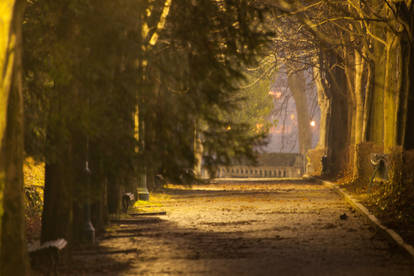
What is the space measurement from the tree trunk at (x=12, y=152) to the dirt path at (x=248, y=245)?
5.01ft

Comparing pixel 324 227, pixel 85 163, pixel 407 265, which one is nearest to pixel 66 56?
pixel 85 163

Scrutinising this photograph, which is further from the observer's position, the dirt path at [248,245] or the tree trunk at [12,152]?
the dirt path at [248,245]

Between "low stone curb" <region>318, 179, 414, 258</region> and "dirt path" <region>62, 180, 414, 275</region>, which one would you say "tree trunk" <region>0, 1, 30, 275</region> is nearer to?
"dirt path" <region>62, 180, 414, 275</region>

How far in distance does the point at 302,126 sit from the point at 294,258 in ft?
186

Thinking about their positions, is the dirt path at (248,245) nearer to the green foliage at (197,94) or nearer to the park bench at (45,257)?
the park bench at (45,257)

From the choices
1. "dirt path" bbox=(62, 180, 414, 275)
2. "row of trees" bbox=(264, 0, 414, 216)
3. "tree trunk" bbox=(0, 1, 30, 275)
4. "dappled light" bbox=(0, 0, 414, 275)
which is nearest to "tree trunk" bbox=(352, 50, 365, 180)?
"row of trees" bbox=(264, 0, 414, 216)

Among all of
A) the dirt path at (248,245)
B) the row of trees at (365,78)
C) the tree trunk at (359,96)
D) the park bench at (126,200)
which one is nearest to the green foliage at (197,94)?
the row of trees at (365,78)

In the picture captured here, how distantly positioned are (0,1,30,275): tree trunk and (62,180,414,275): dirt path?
1526 millimetres

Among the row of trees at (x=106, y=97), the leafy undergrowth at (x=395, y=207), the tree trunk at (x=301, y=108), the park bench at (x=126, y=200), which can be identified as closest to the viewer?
the row of trees at (x=106, y=97)

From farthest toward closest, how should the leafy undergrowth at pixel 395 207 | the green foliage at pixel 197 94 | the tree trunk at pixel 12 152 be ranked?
the leafy undergrowth at pixel 395 207
the green foliage at pixel 197 94
the tree trunk at pixel 12 152

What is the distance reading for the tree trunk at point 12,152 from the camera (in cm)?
875

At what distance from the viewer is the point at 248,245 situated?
43.6ft

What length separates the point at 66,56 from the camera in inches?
449

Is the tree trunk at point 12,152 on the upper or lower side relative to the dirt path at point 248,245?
upper
